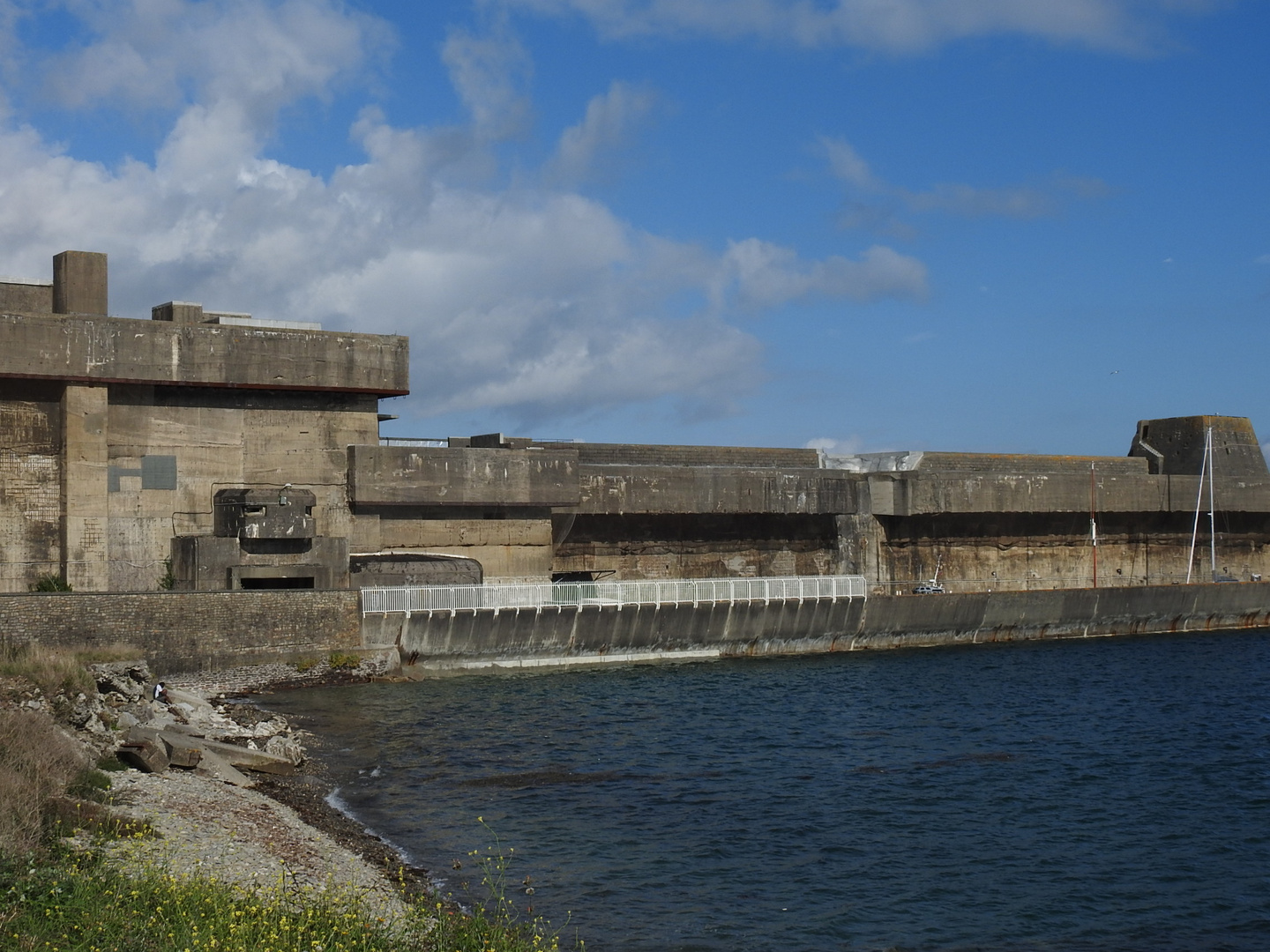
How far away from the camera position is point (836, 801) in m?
22.1

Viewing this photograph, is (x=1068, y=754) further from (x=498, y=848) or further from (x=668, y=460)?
(x=668, y=460)

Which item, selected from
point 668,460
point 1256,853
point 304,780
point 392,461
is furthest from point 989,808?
point 668,460

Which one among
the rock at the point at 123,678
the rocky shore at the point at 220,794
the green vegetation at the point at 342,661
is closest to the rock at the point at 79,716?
the rocky shore at the point at 220,794

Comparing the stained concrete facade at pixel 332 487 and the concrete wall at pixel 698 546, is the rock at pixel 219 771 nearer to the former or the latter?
the stained concrete facade at pixel 332 487

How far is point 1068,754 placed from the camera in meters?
26.9

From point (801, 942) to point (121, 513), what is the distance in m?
29.0

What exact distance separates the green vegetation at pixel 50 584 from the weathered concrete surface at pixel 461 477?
873cm

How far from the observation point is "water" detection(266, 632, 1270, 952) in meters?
15.8

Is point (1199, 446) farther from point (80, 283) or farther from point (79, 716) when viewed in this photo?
point (79, 716)

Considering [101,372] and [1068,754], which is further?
[101,372]

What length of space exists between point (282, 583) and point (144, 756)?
18.7m

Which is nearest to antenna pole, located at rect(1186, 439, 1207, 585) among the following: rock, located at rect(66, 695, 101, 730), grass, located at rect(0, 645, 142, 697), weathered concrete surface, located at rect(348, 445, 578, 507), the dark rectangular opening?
weathered concrete surface, located at rect(348, 445, 578, 507)

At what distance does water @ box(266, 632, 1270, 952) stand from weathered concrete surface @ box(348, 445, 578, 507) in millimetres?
8060

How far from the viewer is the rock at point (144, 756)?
65.4ft
